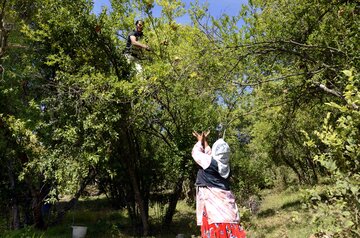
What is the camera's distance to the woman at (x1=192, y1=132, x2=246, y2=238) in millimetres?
4062

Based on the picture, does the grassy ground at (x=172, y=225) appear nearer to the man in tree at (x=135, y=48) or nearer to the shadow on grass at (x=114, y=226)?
the shadow on grass at (x=114, y=226)

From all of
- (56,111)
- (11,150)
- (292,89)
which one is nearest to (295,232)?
(292,89)

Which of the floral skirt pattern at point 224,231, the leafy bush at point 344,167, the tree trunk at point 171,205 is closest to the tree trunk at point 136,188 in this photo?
the tree trunk at point 171,205

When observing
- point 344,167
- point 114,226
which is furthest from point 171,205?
point 344,167

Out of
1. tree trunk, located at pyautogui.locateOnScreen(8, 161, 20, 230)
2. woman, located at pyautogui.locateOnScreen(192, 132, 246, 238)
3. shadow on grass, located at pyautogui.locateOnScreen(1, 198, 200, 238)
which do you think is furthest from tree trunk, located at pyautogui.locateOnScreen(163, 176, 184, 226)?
woman, located at pyautogui.locateOnScreen(192, 132, 246, 238)

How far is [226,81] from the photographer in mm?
4875

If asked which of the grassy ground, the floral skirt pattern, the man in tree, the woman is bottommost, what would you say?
the grassy ground

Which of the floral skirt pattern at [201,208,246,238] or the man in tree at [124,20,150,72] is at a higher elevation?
the man in tree at [124,20,150,72]

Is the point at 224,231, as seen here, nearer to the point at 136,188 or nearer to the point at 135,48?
the point at 135,48

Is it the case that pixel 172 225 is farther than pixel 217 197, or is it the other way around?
pixel 172 225

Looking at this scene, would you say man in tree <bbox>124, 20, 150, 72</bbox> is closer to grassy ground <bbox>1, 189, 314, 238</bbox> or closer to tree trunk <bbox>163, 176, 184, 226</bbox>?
tree trunk <bbox>163, 176, 184, 226</bbox>

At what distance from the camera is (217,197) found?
411 centimetres

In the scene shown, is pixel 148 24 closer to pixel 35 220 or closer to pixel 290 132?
pixel 35 220

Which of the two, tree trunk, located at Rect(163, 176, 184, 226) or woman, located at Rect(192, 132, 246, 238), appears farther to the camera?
tree trunk, located at Rect(163, 176, 184, 226)
